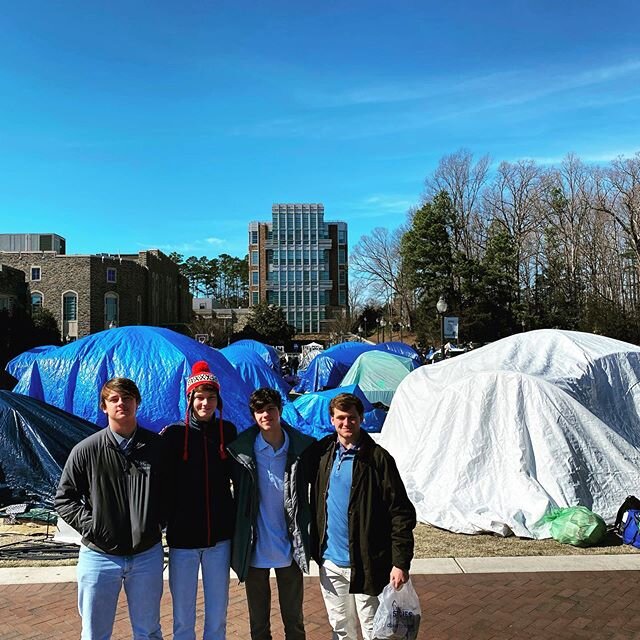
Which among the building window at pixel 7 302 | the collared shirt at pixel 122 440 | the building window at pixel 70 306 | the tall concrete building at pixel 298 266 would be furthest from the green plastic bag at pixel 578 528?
the tall concrete building at pixel 298 266

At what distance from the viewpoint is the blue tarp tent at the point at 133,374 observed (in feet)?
33.7

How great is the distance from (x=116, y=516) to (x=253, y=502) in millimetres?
725

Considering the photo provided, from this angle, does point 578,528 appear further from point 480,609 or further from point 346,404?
point 346,404

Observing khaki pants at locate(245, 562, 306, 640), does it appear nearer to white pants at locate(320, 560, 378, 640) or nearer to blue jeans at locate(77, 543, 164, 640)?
white pants at locate(320, 560, 378, 640)

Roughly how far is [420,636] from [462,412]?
4.27 metres

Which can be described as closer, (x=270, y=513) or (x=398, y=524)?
(x=398, y=524)

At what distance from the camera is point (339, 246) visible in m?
80.0

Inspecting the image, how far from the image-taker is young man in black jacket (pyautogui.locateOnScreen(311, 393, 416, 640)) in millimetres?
3361

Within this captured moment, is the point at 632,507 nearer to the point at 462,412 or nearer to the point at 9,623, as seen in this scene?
the point at 462,412

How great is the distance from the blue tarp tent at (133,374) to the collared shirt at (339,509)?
7066 mm

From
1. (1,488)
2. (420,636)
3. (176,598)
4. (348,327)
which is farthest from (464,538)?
(348,327)

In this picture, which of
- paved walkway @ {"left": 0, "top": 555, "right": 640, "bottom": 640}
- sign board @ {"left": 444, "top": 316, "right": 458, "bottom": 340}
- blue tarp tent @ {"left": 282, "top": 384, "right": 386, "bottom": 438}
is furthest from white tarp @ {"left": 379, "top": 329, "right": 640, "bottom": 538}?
sign board @ {"left": 444, "top": 316, "right": 458, "bottom": 340}

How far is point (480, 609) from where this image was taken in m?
4.92

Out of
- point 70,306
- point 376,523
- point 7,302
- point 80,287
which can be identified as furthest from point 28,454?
point 70,306
